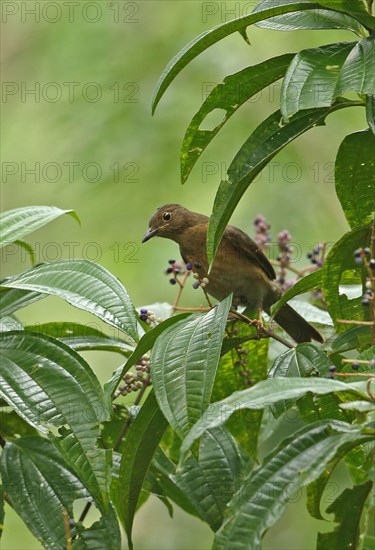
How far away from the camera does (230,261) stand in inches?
158

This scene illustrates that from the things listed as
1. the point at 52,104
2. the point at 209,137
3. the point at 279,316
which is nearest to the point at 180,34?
the point at 52,104

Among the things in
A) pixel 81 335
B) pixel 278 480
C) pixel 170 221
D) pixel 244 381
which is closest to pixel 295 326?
pixel 170 221

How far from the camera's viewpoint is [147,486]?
2.75 metres

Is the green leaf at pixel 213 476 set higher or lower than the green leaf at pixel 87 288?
lower

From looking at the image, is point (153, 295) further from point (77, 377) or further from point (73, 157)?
point (77, 377)

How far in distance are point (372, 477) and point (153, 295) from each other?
4.31 meters

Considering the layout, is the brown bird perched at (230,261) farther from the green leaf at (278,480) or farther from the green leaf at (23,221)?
the green leaf at (278,480)

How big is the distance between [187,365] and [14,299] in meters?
0.87

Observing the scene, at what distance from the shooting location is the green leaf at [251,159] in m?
2.17

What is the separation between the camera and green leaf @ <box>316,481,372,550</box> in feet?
6.63

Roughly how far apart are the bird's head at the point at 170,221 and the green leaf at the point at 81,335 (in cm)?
145

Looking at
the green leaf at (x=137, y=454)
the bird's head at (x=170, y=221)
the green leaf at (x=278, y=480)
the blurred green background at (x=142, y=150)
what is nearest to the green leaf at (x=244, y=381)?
the green leaf at (x=137, y=454)

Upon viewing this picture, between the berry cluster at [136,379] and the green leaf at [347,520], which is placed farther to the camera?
the berry cluster at [136,379]

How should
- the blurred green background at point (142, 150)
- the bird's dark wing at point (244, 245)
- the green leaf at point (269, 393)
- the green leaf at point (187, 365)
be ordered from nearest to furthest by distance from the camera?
1. the green leaf at point (269, 393)
2. the green leaf at point (187, 365)
3. the bird's dark wing at point (244, 245)
4. the blurred green background at point (142, 150)
